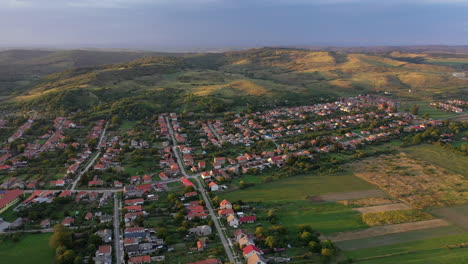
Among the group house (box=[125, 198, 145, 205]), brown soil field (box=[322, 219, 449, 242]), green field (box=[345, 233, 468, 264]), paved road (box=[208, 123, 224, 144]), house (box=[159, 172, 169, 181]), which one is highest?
paved road (box=[208, 123, 224, 144])

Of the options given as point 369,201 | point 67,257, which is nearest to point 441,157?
point 369,201

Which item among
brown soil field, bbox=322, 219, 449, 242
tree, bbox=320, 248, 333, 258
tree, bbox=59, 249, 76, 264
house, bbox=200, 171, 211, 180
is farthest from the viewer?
house, bbox=200, 171, 211, 180

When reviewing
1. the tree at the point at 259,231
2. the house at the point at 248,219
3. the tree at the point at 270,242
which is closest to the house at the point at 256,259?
the tree at the point at 270,242

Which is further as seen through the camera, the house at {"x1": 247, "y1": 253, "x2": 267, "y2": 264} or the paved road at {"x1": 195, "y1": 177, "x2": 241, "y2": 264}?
the paved road at {"x1": 195, "y1": 177, "x2": 241, "y2": 264}

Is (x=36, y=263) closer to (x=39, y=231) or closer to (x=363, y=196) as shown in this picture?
(x=39, y=231)

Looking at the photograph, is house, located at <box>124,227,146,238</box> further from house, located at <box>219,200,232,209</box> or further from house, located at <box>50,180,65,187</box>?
house, located at <box>50,180,65,187</box>

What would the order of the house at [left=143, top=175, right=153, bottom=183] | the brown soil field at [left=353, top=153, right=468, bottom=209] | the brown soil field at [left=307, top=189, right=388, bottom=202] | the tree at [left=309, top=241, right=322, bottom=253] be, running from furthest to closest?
the house at [left=143, top=175, right=153, bottom=183]
the brown soil field at [left=307, top=189, right=388, bottom=202]
the brown soil field at [left=353, top=153, right=468, bottom=209]
the tree at [left=309, top=241, right=322, bottom=253]

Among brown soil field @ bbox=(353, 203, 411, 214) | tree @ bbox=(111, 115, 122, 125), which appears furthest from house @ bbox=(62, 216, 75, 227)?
tree @ bbox=(111, 115, 122, 125)
